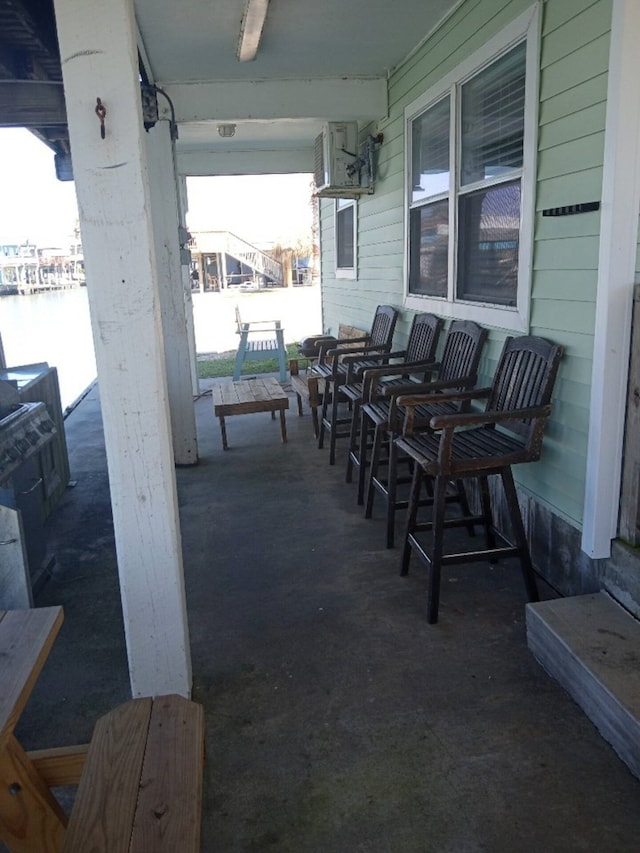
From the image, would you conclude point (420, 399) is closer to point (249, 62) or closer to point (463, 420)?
point (463, 420)

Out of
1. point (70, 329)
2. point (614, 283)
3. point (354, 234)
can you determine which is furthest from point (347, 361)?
point (70, 329)

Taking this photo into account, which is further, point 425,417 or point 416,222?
point 416,222

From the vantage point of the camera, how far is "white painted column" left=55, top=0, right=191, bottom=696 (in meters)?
1.58

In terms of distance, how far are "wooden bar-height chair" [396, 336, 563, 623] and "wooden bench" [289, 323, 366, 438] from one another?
2.32 meters

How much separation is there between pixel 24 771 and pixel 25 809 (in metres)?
0.08

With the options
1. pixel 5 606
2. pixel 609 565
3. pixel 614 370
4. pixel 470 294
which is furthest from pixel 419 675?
pixel 470 294

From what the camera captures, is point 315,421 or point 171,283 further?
point 315,421

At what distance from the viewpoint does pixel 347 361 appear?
4.45m

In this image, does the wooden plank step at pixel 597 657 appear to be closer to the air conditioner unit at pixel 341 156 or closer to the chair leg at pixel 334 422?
the chair leg at pixel 334 422

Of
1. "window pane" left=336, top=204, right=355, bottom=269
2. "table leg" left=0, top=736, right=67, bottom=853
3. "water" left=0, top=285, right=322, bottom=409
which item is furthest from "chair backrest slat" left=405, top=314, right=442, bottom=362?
"table leg" left=0, top=736, right=67, bottom=853

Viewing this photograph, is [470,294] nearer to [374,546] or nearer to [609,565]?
[374,546]

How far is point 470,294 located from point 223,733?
2571 mm

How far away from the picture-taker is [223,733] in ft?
6.34

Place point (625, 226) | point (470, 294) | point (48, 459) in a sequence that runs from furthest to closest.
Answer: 1. point (48, 459)
2. point (470, 294)
3. point (625, 226)
